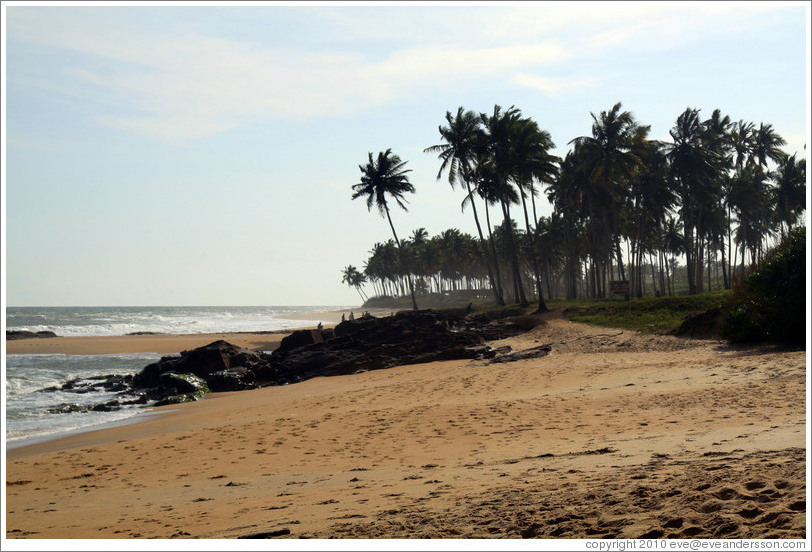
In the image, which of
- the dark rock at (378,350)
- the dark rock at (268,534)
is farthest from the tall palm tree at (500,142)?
the dark rock at (268,534)

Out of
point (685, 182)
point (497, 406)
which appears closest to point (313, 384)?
point (497, 406)

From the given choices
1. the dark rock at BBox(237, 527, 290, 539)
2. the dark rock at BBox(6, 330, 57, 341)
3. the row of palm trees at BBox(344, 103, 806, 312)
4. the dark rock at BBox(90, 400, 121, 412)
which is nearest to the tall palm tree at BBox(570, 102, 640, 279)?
the row of palm trees at BBox(344, 103, 806, 312)

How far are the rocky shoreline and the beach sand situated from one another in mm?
5454

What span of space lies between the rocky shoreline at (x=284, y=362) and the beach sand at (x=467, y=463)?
545cm

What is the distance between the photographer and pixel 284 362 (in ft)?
87.2

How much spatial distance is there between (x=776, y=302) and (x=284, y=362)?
1748cm

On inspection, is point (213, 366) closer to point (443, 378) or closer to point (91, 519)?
point (443, 378)

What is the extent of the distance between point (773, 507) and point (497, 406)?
8498mm

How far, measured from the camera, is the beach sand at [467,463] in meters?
5.54

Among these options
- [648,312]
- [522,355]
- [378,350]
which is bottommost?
[522,355]

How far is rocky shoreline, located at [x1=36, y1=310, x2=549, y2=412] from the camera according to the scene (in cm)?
2305

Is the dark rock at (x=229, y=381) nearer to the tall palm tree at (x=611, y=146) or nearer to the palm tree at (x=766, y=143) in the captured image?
the tall palm tree at (x=611, y=146)

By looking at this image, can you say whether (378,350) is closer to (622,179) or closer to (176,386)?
(176,386)

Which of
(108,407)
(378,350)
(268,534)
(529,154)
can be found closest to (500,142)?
(529,154)
